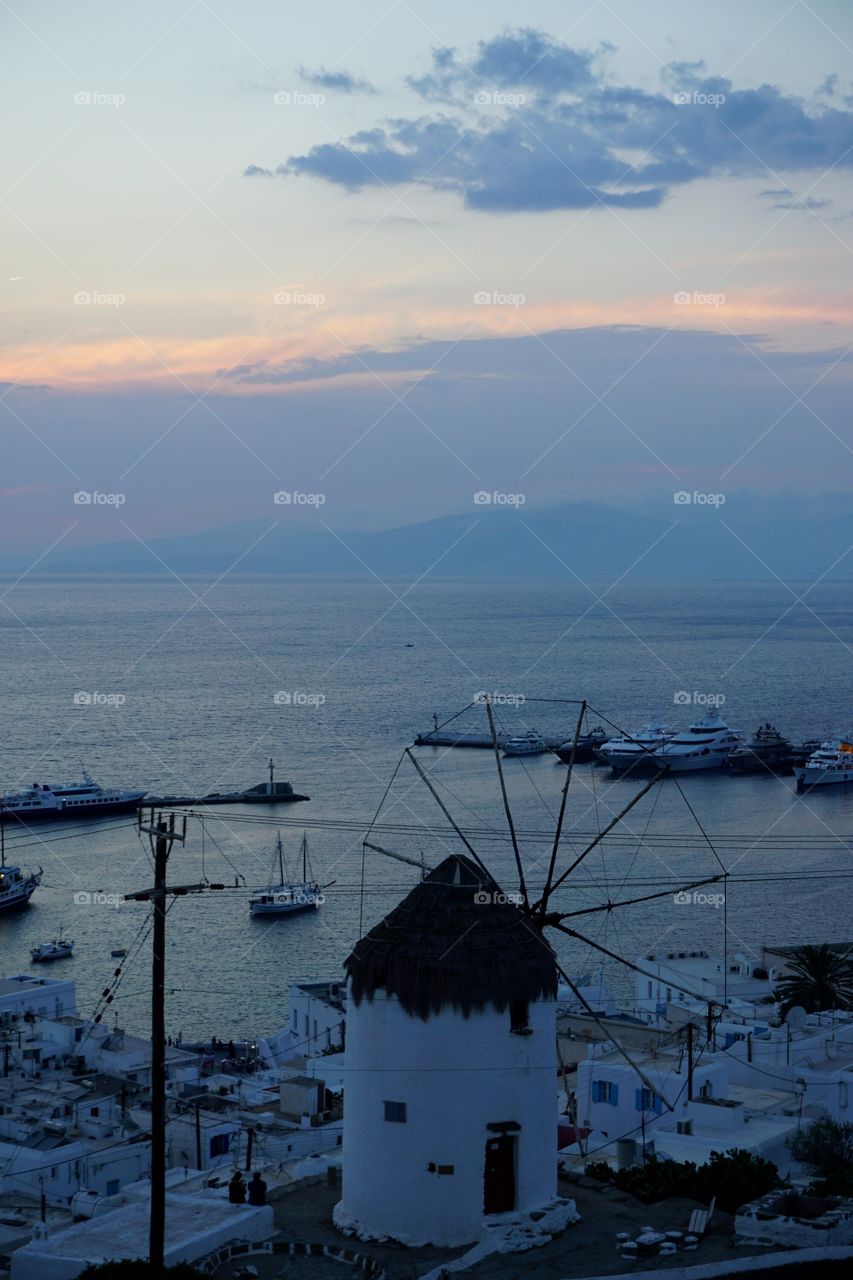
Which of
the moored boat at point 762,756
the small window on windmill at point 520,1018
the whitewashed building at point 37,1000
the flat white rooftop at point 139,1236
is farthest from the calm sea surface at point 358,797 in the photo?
the flat white rooftop at point 139,1236

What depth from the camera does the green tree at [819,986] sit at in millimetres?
37844

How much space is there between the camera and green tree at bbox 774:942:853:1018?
37.8 metres

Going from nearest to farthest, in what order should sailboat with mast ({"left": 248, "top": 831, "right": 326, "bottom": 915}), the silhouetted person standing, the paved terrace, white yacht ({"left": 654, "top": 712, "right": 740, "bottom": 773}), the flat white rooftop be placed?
the paved terrace → the flat white rooftop → the silhouetted person standing → sailboat with mast ({"left": 248, "top": 831, "right": 326, "bottom": 915}) → white yacht ({"left": 654, "top": 712, "right": 740, "bottom": 773})

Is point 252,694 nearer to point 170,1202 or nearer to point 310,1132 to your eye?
point 310,1132

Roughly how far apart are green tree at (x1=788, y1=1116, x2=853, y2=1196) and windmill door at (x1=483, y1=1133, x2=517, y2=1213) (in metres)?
4.67

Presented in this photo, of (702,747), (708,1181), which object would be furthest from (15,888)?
(708,1181)

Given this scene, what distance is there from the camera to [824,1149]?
20.5m

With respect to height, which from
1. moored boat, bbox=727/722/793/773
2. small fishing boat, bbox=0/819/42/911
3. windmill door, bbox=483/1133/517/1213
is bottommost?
small fishing boat, bbox=0/819/42/911

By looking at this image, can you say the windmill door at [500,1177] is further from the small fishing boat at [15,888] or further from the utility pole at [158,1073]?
the small fishing boat at [15,888]

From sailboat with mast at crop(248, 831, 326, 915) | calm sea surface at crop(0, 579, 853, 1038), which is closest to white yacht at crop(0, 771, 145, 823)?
calm sea surface at crop(0, 579, 853, 1038)

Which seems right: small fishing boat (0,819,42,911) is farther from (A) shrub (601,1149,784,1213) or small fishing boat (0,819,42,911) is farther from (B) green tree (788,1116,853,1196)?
(A) shrub (601,1149,784,1213)

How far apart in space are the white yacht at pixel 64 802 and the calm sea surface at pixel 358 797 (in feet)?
8.26

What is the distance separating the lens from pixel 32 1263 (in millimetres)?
16047

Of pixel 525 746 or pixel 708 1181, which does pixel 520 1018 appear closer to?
pixel 708 1181
